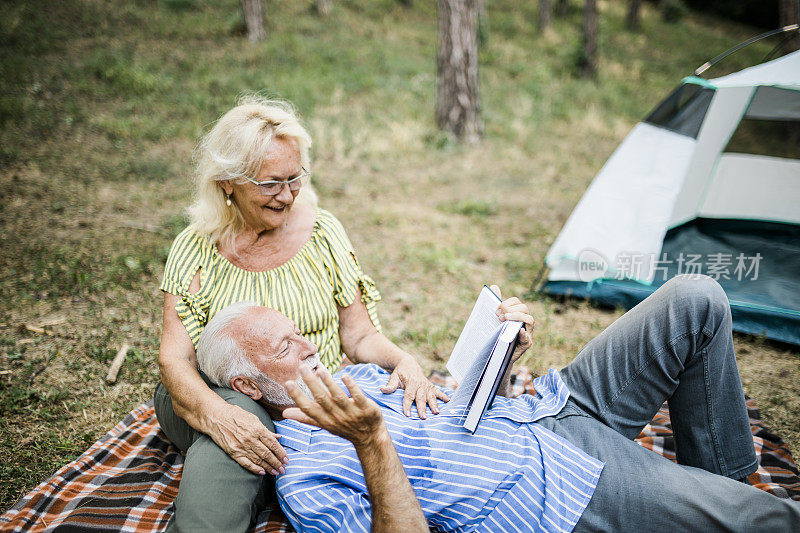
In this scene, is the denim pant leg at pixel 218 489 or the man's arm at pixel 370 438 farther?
the denim pant leg at pixel 218 489

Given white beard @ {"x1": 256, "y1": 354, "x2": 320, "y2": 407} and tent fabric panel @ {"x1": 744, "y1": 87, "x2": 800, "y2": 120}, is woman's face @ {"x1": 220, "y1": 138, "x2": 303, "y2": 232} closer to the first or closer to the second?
white beard @ {"x1": 256, "y1": 354, "x2": 320, "y2": 407}

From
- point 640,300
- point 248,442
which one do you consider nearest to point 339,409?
point 248,442

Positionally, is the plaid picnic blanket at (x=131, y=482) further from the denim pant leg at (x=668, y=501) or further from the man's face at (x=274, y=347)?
the denim pant leg at (x=668, y=501)

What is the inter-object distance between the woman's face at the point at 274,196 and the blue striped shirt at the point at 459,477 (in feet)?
3.06

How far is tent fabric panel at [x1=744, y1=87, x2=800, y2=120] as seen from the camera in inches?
167

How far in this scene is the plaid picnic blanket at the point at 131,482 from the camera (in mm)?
1983

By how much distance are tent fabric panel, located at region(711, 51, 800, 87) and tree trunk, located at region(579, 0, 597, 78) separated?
8.15 metres

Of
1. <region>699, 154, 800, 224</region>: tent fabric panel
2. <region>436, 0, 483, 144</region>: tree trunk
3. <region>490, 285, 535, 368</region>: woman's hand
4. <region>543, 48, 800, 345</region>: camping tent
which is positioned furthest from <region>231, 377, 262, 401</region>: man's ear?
<region>436, 0, 483, 144</region>: tree trunk

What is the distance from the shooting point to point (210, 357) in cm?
203

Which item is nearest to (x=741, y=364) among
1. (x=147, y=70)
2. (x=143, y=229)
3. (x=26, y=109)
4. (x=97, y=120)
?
(x=143, y=229)

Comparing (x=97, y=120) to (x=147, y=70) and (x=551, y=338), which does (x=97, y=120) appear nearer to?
(x=147, y=70)

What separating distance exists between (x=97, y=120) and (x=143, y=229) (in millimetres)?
2917

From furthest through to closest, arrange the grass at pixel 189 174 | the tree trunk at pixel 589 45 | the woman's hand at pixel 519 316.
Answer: the tree trunk at pixel 589 45
the grass at pixel 189 174
the woman's hand at pixel 519 316

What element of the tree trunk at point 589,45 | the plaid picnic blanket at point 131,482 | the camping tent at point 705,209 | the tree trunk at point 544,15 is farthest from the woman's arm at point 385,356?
the tree trunk at point 544,15
